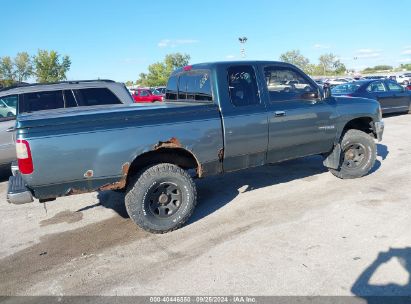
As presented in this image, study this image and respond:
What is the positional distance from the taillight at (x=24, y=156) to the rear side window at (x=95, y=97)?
3.54m

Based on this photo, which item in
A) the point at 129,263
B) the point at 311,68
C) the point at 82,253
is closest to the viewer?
the point at 129,263

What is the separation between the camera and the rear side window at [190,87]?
468cm

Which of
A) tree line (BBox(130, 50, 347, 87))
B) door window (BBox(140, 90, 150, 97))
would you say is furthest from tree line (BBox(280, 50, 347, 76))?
door window (BBox(140, 90, 150, 97))

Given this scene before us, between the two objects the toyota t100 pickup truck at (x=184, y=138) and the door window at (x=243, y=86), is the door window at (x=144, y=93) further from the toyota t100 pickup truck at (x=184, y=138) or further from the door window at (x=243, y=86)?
the door window at (x=243, y=86)

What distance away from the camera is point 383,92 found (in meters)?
13.0

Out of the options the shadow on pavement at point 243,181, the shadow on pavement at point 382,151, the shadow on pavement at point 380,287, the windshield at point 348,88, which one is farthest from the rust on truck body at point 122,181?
the windshield at point 348,88

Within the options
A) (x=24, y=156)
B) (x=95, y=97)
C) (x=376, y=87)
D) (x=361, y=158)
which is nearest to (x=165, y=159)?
(x=24, y=156)

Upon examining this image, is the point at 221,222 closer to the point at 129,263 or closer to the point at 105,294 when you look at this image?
the point at 129,263

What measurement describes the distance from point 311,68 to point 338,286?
109131 mm

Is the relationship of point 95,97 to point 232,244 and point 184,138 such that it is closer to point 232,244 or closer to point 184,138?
point 184,138

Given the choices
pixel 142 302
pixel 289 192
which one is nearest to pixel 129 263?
pixel 142 302

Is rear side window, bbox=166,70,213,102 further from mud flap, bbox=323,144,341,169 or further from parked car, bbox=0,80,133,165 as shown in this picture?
mud flap, bbox=323,144,341,169

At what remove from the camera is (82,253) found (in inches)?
149

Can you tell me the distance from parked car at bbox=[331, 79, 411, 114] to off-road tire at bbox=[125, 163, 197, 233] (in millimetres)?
9488
